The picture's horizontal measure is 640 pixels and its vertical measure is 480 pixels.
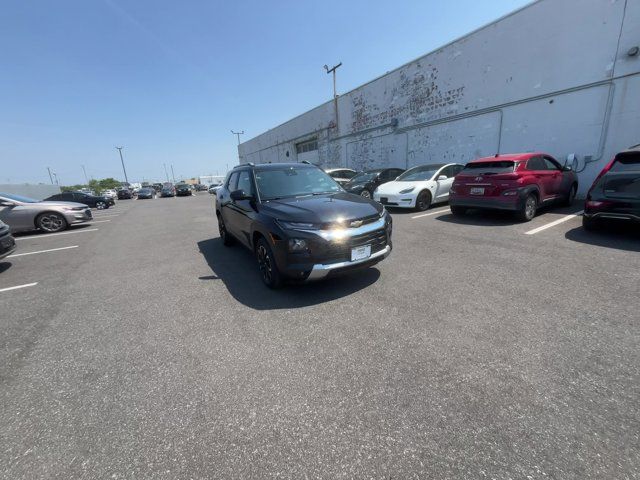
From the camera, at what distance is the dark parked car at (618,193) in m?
4.73

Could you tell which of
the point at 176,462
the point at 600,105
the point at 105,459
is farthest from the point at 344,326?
the point at 600,105

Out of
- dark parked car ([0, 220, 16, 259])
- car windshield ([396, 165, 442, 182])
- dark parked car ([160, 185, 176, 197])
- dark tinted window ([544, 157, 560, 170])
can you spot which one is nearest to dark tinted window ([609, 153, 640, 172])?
dark tinted window ([544, 157, 560, 170])

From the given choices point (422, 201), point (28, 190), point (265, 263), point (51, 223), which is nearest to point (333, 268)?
point (265, 263)

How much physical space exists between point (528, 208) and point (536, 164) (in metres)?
1.22

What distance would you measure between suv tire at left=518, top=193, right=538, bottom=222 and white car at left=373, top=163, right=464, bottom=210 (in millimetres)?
2760

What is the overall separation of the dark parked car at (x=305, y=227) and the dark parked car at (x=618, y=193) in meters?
4.22

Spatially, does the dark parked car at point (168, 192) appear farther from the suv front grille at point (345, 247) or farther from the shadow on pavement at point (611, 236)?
the shadow on pavement at point (611, 236)

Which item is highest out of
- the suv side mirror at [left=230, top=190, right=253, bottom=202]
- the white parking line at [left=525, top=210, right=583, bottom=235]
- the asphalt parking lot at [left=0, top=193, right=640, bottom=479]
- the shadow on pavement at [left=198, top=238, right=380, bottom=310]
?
the suv side mirror at [left=230, top=190, right=253, bottom=202]

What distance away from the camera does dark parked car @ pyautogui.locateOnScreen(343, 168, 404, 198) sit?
37.7ft

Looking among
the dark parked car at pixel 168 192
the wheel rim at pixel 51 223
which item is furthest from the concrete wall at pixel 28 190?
the wheel rim at pixel 51 223

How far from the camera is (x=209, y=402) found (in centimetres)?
206

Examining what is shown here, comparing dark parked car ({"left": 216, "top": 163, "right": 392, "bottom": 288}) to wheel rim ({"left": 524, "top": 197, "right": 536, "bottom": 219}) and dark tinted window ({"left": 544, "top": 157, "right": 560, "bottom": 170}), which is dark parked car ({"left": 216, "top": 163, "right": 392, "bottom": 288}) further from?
dark tinted window ({"left": 544, "top": 157, "right": 560, "bottom": 170})

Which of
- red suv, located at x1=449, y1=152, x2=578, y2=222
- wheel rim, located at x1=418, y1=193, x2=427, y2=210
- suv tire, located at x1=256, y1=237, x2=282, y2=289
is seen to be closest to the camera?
suv tire, located at x1=256, y1=237, x2=282, y2=289

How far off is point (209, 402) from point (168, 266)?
12.7 ft
